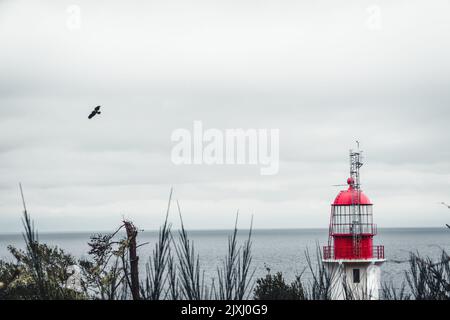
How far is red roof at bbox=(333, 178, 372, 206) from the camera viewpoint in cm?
3738

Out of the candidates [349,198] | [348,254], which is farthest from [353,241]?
[349,198]

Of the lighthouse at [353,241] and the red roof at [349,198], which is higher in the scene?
the red roof at [349,198]

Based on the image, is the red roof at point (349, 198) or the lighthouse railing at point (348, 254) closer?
the lighthouse railing at point (348, 254)

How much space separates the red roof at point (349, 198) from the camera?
3738cm

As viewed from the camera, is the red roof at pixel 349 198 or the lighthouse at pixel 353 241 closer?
the lighthouse at pixel 353 241

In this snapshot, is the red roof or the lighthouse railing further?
the red roof

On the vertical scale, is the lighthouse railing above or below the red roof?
below

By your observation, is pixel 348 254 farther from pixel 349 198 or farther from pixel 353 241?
pixel 349 198

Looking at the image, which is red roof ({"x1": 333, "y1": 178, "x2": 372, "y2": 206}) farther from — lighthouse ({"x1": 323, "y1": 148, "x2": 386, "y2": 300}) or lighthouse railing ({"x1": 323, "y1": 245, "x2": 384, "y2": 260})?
lighthouse railing ({"x1": 323, "y1": 245, "x2": 384, "y2": 260})

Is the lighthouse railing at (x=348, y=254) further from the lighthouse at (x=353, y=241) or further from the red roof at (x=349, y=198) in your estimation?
the red roof at (x=349, y=198)

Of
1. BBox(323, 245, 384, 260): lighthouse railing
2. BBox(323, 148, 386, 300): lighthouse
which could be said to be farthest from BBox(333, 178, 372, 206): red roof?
BBox(323, 245, 384, 260): lighthouse railing

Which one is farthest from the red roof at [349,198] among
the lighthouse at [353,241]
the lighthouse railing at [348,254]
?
the lighthouse railing at [348,254]
